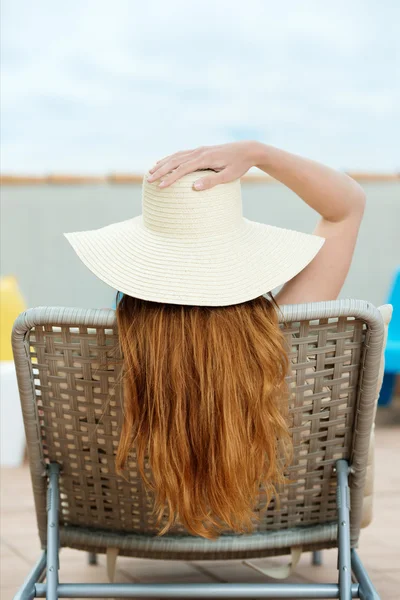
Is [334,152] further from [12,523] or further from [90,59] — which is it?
[12,523]

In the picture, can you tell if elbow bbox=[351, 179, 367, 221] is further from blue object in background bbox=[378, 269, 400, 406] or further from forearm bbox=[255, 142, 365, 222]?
blue object in background bbox=[378, 269, 400, 406]

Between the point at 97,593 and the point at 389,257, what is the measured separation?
10.1 ft

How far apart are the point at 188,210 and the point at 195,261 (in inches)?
3.7

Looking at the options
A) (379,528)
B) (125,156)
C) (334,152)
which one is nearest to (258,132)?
(334,152)

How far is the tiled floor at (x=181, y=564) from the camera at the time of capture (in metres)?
1.91

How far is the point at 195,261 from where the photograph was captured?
121cm

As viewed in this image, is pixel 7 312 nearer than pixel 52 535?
No

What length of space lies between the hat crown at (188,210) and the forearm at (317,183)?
21 cm

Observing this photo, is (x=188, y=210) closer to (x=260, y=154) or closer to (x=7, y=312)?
(x=260, y=154)

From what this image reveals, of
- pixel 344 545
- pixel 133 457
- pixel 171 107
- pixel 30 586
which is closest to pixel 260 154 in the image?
pixel 133 457

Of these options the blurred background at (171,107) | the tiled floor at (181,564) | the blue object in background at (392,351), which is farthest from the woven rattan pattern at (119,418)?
the blurred background at (171,107)

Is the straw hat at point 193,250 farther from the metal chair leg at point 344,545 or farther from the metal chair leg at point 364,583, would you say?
the metal chair leg at point 364,583

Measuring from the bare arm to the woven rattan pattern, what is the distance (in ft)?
0.62

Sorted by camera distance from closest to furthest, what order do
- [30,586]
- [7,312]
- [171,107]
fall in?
[30,586]
[7,312]
[171,107]
